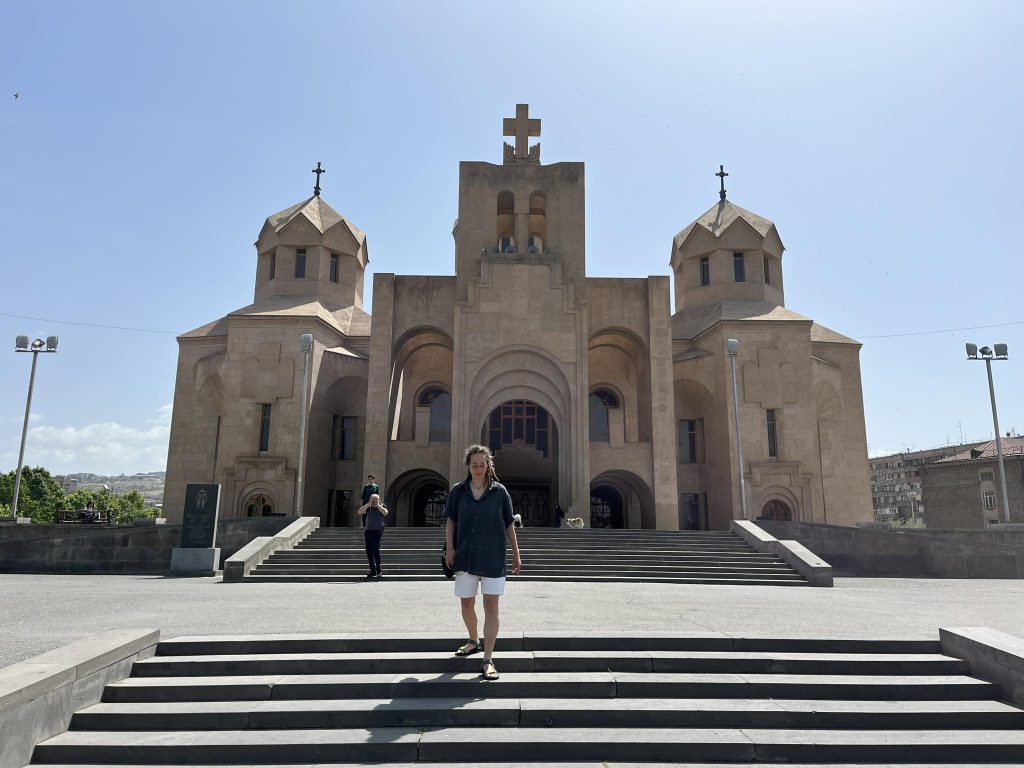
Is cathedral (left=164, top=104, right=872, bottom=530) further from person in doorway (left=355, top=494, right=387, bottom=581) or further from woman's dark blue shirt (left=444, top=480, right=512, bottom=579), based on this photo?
woman's dark blue shirt (left=444, top=480, right=512, bottom=579)

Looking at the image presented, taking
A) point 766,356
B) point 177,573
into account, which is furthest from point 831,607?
point 766,356

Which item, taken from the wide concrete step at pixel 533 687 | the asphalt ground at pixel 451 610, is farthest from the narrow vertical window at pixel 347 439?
the wide concrete step at pixel 533 687

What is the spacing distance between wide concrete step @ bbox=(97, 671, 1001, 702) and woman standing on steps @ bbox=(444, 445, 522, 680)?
31 cm

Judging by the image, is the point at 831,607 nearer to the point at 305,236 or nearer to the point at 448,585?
the point at 448,585

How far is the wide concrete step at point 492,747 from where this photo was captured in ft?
14.3

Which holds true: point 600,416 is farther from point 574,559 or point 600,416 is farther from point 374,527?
→ point 374,527

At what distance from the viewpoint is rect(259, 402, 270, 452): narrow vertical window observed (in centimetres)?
2664

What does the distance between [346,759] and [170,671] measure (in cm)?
207

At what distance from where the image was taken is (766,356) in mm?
27812

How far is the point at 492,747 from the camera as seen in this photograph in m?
4.42

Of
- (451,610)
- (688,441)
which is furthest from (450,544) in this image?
(688,441)

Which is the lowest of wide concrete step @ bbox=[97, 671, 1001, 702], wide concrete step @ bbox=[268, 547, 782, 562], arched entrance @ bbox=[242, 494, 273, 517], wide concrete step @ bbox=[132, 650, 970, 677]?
wide concrete step @ bbox=[97, 671, 1001, 702]

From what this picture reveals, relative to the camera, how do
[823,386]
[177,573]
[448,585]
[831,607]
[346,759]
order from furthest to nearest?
[823,386], [177,573], [448,585], [831,607], [346,759]

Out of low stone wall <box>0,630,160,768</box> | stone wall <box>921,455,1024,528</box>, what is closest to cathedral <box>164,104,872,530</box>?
low stone wall <box>0,630,160,768</box>
